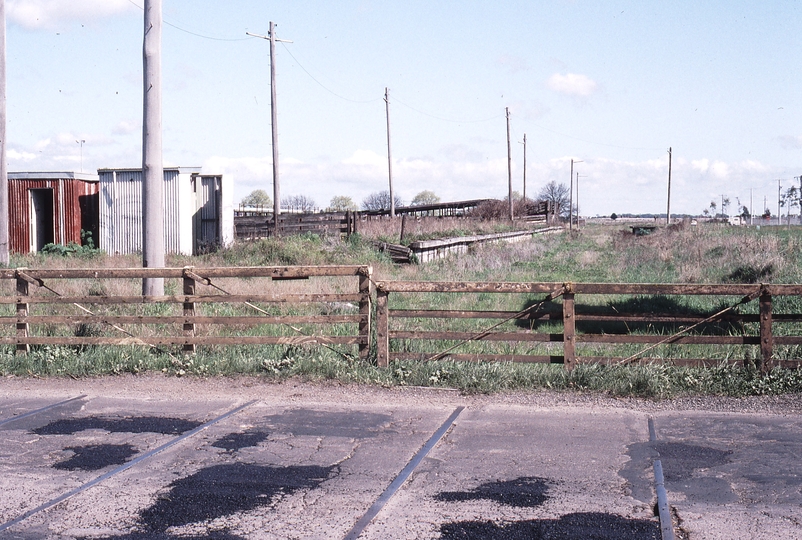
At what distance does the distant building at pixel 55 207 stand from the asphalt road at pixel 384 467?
20.1 m

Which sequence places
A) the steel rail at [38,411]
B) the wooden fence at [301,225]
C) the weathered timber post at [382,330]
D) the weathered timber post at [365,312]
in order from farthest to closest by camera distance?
1. the wooden fence at [301,225]
2. the weathered timber post at [365,312]
3. the weathered timber post at [382,330]
4. the steel rail at [38,411]

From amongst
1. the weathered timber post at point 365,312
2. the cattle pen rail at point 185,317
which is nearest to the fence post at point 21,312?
the cattle pen rail at point 185,317

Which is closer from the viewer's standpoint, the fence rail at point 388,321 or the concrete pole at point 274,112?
the fence rail at point 388,321

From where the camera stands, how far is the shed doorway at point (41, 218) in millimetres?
27220

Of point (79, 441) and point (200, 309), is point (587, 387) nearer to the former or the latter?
point (79, 441)

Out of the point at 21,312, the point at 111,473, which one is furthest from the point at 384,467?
the point at 21,312

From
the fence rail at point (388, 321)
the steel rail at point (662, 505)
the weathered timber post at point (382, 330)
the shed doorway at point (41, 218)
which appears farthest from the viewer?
the shed doorway at point (41, 218)

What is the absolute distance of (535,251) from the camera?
1385 inches

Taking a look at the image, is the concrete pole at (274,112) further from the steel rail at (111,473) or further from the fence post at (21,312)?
the steel rail at (111,473)

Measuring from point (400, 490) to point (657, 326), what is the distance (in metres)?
10.0

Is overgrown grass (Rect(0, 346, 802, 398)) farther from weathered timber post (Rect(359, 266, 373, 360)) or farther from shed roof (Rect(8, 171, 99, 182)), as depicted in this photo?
shed roof (Rect(8, 171, 99, 182))

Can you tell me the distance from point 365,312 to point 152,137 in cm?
446

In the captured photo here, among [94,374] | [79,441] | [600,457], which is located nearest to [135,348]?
[94,374]

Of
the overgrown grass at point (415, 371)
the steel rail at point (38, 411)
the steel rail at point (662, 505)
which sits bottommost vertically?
the steel rail at point (662, 505)
